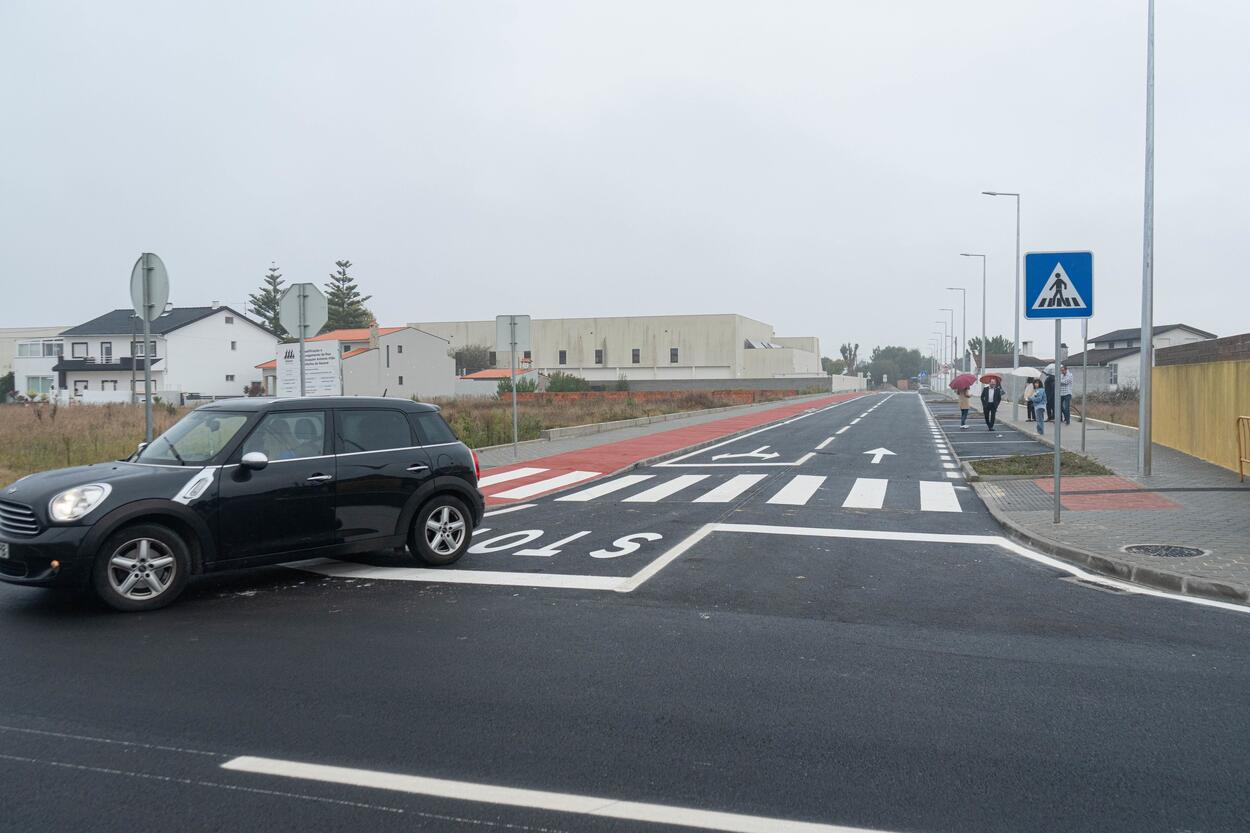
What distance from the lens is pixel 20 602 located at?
23.1 ft

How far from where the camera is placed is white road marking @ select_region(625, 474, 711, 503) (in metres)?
13.4

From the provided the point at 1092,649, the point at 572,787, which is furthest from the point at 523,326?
the point at 572,787

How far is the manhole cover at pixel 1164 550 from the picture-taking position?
848 cm

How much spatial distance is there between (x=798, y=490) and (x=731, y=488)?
1017mm

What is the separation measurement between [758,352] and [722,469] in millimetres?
88961

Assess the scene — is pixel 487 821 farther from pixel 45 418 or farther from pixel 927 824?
pixel 45 418

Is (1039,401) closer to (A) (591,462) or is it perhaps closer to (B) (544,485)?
(A) (591,462)

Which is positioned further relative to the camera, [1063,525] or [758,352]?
[758,352]

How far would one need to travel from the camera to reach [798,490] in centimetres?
1434

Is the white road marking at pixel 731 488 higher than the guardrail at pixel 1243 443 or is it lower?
lower

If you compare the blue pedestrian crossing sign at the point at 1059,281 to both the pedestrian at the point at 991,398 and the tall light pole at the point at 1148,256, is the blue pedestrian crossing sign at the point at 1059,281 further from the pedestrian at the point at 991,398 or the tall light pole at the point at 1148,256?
the pedestrian at the point at 991,398

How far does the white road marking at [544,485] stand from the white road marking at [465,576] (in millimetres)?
5159

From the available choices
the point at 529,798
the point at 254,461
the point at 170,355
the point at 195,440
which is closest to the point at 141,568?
the point at 254,461

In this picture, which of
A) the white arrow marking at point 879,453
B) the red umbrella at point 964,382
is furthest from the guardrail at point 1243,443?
the red umbrella at point 964,382
